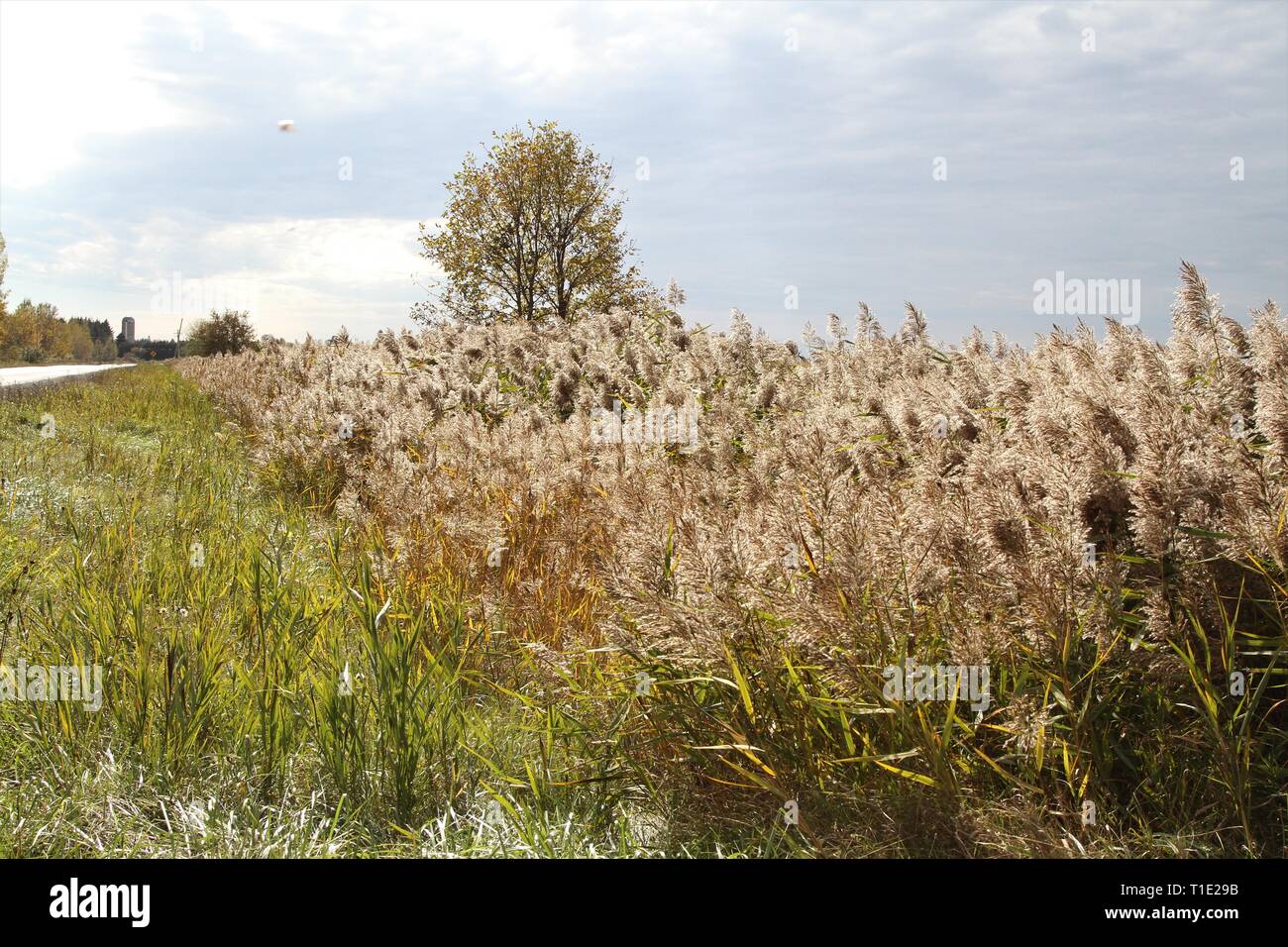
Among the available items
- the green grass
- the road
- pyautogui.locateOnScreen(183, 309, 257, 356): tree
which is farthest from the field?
pyautogui.locateOnScreen(183, 309, 257, 356): tree

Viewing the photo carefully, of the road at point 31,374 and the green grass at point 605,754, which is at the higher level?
the road at point 31,374

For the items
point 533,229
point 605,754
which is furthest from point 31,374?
point 605,754

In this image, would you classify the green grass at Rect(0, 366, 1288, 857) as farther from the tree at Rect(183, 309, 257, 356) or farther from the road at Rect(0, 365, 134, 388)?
the tree at Rect(183, 309, 257, 356)

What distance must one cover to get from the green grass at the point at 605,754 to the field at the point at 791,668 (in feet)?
0.05

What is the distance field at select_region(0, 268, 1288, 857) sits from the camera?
256 cm

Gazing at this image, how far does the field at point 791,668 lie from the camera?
256cm

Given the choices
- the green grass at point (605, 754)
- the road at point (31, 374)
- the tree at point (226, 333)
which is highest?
the tree at point (226, 333)

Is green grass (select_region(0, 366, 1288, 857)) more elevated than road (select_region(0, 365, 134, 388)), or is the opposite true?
road (select_region(0, 365, 134, 388))

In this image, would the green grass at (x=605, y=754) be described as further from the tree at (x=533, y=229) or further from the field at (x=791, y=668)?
the tree at (x=533, y=229)

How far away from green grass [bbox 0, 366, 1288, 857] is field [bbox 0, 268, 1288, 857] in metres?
0.01

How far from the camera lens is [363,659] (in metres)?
3.48

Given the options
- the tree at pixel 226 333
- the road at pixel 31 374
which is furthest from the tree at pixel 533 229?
the tree at pixel 226 333

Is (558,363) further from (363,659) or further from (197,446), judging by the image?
(363,659)

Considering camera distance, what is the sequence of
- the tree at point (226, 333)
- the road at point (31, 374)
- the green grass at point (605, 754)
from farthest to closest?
1. the tree at point (226, 333)
2. the road at point (31, 374)
3. the green grass at point (605, 754)
